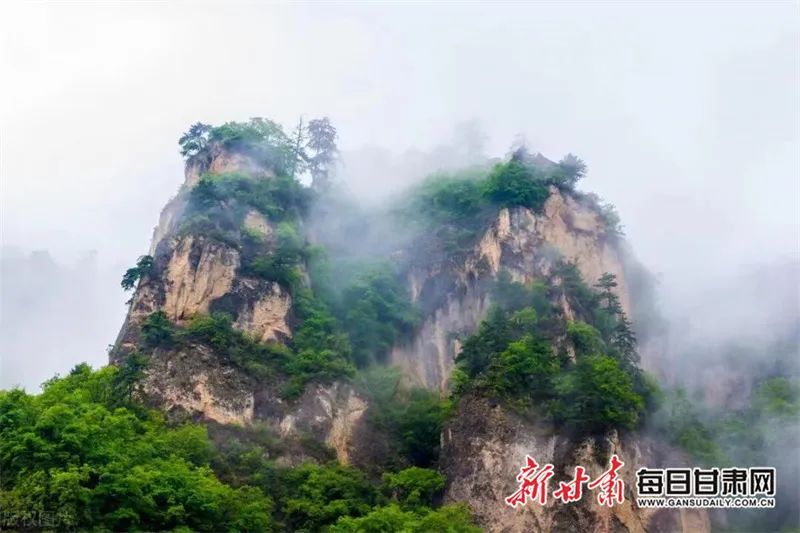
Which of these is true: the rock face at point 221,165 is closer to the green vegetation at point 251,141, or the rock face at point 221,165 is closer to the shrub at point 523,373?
the green vegetation at point 251,141

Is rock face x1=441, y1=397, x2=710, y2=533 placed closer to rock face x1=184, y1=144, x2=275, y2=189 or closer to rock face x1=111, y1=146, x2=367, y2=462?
rock face x1=111, y1=146, x2=367, y2=462

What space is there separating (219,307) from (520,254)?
38.3ft

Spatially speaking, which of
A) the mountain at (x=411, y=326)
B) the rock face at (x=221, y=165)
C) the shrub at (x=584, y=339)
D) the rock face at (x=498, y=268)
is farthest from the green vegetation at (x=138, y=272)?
the shrub at (x=584, y=339)

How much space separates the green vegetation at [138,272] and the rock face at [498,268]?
9.63 meters

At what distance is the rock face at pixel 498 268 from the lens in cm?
3653

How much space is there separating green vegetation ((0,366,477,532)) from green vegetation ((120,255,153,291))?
17.9ft

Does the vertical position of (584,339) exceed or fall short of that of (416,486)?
it exceeds it

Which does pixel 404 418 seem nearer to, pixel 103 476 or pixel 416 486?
pixel 416 486

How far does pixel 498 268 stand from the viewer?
36906mm

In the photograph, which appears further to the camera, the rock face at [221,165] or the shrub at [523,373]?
the rock face at [221,165]

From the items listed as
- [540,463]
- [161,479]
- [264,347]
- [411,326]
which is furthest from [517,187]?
[161,479]

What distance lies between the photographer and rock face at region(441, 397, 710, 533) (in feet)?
87.7

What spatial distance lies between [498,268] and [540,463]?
10.8 metres

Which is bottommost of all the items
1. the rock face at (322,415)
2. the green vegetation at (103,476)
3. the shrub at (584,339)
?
the green vegetation at (103,476)
